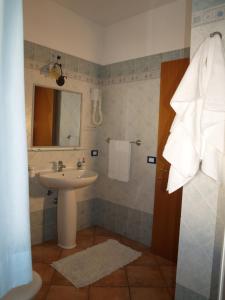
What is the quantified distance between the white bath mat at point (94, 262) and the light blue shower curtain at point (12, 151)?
1482 millimetres

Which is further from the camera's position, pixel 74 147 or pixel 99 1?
pixel 74 147

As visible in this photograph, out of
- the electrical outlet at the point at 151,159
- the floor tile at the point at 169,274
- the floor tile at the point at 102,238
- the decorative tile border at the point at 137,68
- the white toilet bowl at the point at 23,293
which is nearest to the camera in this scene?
the white toilet bowl at the point at 23,293

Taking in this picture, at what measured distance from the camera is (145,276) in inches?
89.4

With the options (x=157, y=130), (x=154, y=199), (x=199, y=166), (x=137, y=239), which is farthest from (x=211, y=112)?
(x=137, y=239)

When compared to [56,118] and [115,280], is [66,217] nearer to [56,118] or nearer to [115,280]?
[115,280]

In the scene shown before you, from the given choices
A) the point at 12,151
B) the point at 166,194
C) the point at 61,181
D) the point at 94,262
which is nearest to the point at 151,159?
the point at 166,194

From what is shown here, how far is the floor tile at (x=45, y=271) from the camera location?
6.99 feet

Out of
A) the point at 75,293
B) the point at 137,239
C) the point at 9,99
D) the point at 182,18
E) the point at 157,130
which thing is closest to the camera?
the point at 9,99

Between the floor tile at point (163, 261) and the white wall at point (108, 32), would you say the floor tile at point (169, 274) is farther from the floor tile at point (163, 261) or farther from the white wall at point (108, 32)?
the white wall at point (108, 32)

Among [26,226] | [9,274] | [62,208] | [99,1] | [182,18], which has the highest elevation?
[99,1]

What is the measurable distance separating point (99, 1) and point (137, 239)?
2.83 meters

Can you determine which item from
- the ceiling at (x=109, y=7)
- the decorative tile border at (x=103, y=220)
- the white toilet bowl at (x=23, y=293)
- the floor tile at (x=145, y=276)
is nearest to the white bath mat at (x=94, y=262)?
the floor tile at (x=145, y=276)

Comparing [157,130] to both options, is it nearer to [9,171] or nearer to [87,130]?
[87,130]

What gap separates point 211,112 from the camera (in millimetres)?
1249
